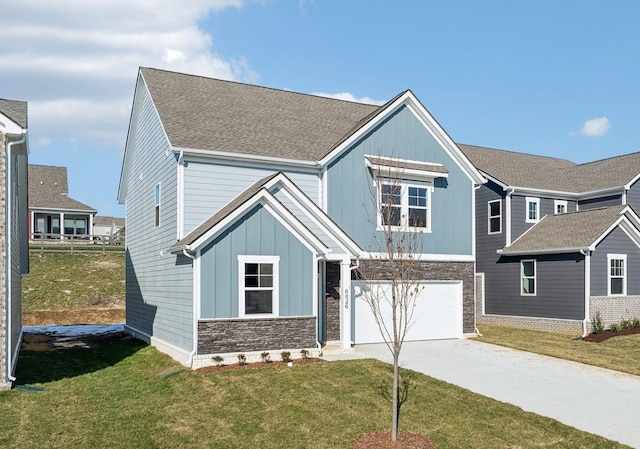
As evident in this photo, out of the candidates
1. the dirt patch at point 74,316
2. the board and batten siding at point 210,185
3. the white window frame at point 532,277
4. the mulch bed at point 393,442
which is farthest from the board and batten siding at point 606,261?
the dirt patch at point 74,316

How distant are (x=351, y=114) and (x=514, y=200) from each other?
924cm

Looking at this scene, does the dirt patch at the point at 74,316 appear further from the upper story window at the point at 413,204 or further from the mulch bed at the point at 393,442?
the mulch bed at the point at 393,442

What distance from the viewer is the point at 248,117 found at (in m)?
19.9

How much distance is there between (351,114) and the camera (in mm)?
22781

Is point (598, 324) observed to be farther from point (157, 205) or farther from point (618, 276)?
point (157, 205)

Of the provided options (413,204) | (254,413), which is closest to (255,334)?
(254,413)

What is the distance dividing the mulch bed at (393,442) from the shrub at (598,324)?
15135 millimetres

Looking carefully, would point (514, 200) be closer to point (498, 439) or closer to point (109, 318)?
point (498, 439)

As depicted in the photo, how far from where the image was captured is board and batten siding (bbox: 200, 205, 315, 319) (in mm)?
14547

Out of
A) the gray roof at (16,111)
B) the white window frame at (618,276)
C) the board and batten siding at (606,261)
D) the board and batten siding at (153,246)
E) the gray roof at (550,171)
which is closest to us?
the gray roof at (16,111)

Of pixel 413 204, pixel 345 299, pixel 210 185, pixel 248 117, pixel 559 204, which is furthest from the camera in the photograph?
pixel 559 204

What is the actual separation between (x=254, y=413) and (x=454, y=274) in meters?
11.8

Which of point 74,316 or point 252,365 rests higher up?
point 252,365

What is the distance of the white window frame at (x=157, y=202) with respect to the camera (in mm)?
18903
